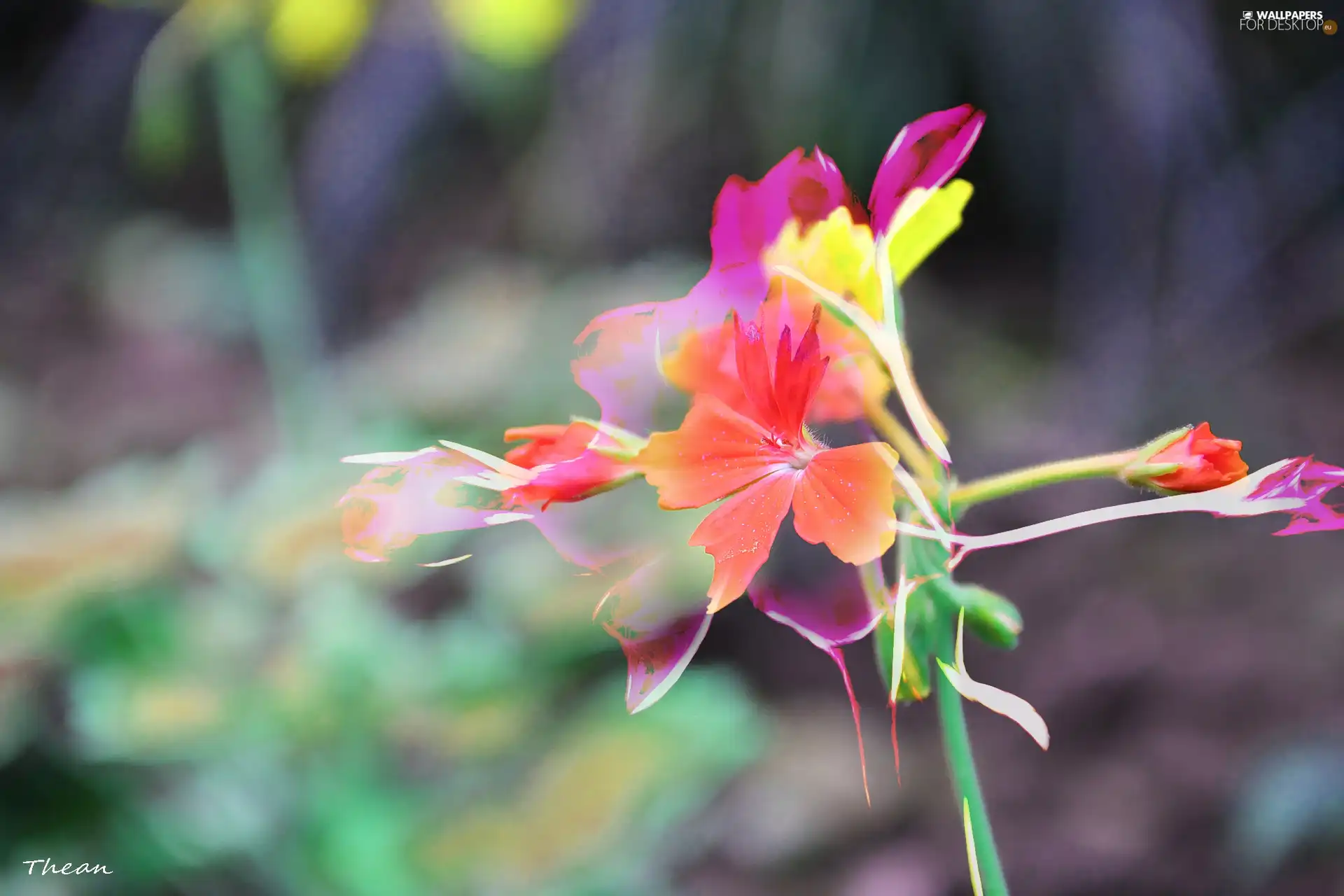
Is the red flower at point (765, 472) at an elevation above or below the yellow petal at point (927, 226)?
below

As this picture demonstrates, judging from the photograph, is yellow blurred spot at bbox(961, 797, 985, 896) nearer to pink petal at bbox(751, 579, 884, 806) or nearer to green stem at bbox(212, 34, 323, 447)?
pink petal at bbox(751, 579, 884, 806)

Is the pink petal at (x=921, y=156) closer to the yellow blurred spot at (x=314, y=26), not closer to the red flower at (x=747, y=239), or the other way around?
the red flower at (x=747, y=239)

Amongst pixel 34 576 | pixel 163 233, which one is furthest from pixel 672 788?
pixel 163 233

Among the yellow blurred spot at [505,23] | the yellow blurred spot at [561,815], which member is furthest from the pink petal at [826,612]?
the yellow blurred spot at [505,23]

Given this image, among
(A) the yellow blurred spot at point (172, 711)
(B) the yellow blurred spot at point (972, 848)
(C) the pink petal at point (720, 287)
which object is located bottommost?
(B) the yellow blurred spot at point (972, 848)

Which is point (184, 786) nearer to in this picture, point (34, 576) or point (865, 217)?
point (34, 576)

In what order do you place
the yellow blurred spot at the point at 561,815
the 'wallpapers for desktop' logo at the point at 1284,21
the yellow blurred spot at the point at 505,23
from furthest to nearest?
the 'wallpapers for desktop' logo at the point at 1284,21 → the yellow blurred spot at the point at 505,23 → the yellow blurred spot at the point at 561,815
